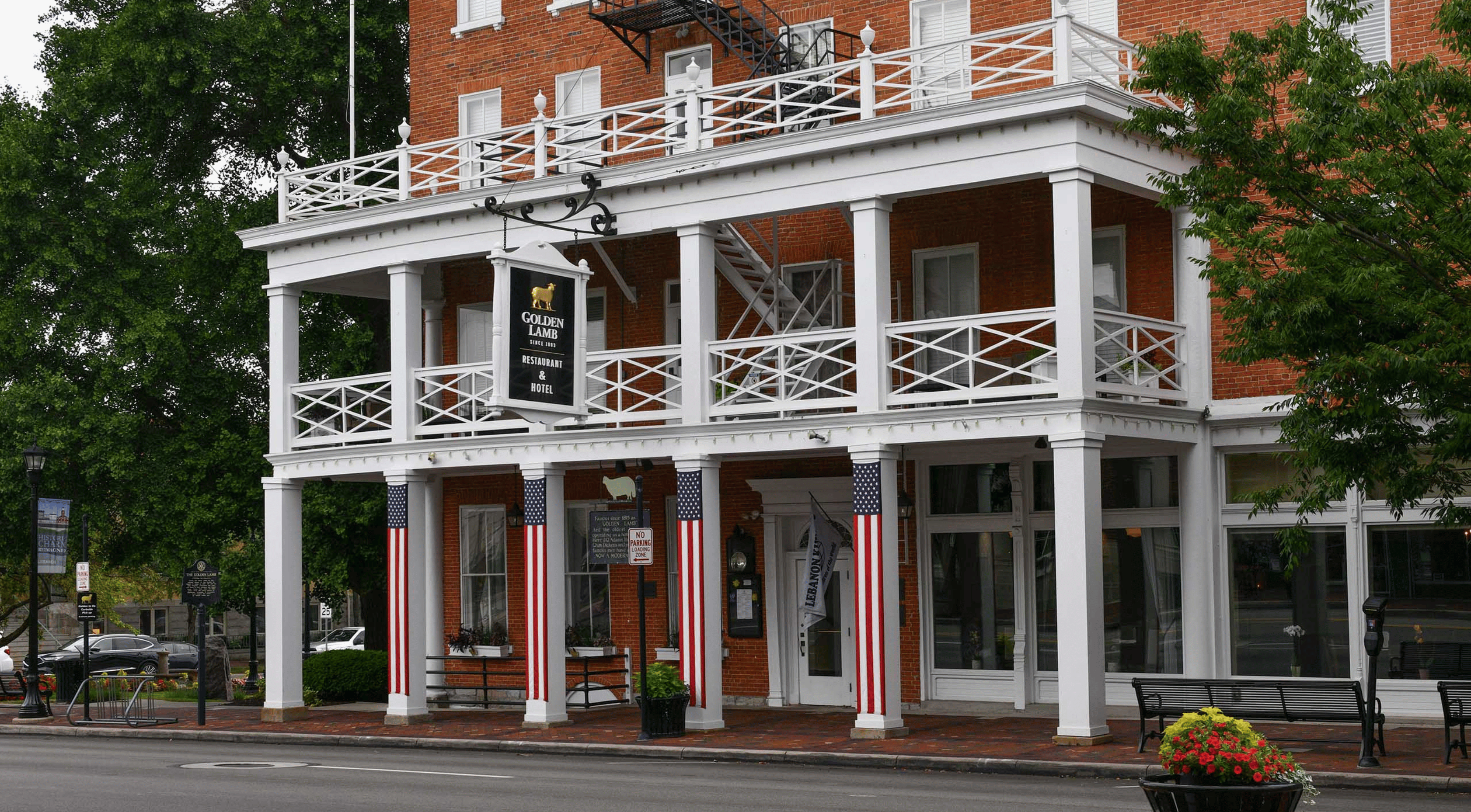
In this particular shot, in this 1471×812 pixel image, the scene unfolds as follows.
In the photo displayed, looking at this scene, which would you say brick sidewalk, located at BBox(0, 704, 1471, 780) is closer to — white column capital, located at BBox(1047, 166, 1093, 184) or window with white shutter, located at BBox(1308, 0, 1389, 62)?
white column capital, located at BBox(1047, 166, 1093, 184)

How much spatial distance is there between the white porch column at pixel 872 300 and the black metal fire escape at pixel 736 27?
14.1ft

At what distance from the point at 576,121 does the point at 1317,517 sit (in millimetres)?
10446

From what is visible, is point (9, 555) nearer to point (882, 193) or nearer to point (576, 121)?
point (576, 121)

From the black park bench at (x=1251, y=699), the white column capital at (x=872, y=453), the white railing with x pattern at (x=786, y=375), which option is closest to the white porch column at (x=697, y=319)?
the white railing with x pattern at (x=786, y=375)

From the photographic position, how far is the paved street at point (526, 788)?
46.4ft

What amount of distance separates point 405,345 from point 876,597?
802 centimetres

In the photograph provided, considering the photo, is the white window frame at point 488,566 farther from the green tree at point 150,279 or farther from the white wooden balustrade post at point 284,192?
the white wooden balustrade post at point 284,192

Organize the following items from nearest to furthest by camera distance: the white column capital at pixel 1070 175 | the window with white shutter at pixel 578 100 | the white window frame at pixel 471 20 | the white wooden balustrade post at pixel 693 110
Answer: the white column capital at pixel 1070 175 < the white wooden balustrade post at pixel 693 110 < the window with white shutter at pixel 578 100 < the white window frame at pixel 471 20

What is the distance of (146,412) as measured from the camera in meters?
30.9

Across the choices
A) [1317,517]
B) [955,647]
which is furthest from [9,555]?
[1317,517]

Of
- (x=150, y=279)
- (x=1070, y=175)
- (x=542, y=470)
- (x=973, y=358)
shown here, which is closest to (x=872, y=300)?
(x=973, y=358)

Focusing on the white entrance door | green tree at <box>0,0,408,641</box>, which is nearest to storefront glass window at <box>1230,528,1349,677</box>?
the white entrance door

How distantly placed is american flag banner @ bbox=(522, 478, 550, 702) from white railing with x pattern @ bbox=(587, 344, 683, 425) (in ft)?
4.63

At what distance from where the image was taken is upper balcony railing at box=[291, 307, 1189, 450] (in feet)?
63.9
